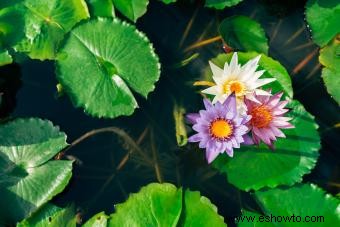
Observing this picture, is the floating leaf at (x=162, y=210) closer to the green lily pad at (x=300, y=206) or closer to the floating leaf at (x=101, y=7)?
the green lily pad at (x=300, y=206)

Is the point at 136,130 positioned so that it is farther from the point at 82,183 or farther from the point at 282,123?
the point at 282,123

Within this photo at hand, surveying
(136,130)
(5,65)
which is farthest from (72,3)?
(136,130)

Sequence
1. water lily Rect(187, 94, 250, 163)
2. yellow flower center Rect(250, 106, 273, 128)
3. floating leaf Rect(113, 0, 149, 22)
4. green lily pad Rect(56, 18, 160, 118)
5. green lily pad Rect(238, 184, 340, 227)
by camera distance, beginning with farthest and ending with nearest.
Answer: floating leaf Rect(113, 0, 149, 22) → green lily pad Rect(56, 18, 160, 118) → green lily pad Rect(238, 184, 340, 227) → yellow flower center Rect(250, 106, 273, 128) → water lily Rect(187, 94, 250, 163)

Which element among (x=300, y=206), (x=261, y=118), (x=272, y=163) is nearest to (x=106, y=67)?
(x=261, y=118)

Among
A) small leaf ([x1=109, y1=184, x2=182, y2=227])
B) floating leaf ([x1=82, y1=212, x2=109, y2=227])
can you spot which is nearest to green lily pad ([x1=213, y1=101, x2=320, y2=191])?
small leaf ([x1=109, y1=184, x2=182, y2=227])

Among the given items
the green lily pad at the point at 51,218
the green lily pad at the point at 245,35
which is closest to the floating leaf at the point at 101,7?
the green lily pad at the point at 245,35

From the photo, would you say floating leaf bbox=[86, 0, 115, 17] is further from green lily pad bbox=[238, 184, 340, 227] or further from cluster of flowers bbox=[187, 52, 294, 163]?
green lily pad bbox=[238, 184, 340, 227]

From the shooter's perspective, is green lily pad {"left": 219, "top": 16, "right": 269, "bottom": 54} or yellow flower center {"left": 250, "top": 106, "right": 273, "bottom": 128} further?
green lily pad {"left": 219, "top": 16, "right": 269, "bottom": 54}
